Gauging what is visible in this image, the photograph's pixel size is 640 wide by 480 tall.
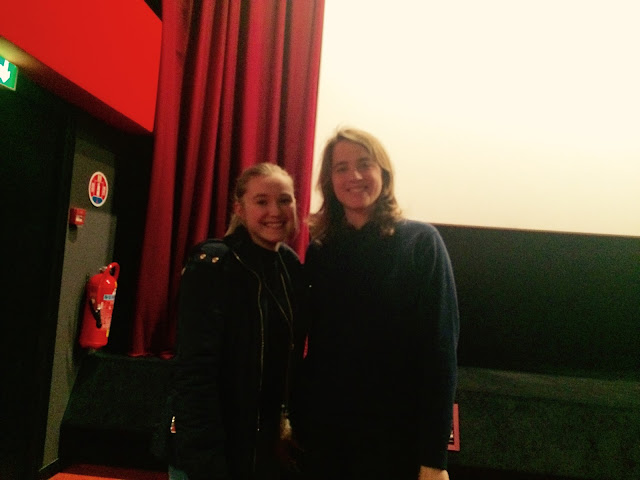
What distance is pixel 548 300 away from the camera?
6.28ft

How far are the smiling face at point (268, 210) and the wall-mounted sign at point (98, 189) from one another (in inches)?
43.3

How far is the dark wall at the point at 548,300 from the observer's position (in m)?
1.88

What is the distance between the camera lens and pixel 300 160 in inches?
81.9

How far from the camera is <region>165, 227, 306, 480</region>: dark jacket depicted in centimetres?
97

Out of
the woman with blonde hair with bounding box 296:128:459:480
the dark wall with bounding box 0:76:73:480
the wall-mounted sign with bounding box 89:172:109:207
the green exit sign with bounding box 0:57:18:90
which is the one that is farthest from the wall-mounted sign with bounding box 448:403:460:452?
the green exit sign with bounding box 0:57:18:90

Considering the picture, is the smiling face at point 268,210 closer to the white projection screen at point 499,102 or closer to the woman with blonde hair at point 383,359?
the woman with blonde hair at point 383,359

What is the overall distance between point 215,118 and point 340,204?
113 centimetres

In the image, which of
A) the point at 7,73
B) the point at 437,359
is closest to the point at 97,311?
the point at 7,73

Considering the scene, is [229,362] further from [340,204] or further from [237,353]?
[340,204]

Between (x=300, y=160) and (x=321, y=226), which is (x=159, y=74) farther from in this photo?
(x=321, y=226)

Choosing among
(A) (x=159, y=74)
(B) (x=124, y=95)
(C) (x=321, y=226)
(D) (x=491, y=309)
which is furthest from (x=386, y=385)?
(A) (x=159, y=74)

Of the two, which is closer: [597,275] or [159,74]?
[597,275]

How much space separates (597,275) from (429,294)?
1.41 meters

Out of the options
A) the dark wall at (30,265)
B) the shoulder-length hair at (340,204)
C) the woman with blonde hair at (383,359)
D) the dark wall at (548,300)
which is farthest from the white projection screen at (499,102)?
the dark wall at (30,265)
